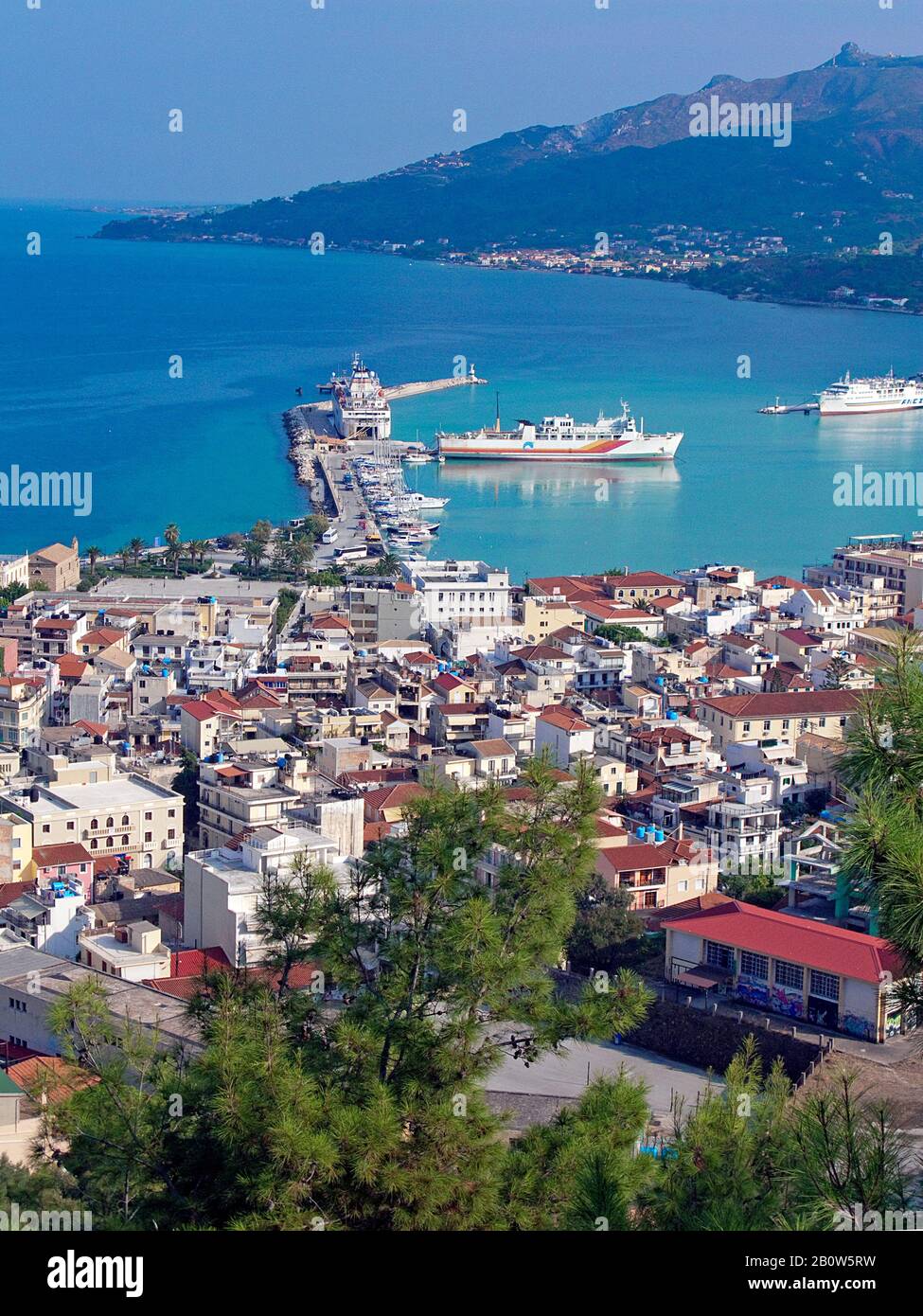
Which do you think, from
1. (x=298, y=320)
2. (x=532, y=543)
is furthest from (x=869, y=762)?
(x=298, y=320)

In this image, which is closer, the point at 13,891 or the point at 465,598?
the point at 13,891

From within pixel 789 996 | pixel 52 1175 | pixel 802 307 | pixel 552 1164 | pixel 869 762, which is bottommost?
pixel 789 996

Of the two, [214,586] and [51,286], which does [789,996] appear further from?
[51,286]

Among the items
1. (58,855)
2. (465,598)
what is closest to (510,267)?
(465,598)

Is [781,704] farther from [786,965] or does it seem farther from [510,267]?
[510,267]

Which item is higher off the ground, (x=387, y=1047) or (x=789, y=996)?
(x=387, y=1047)

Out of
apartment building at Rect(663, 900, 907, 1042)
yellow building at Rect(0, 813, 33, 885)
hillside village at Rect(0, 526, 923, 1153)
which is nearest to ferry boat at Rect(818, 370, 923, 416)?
hillside village at Rect(0, 526, 923, 1153)
